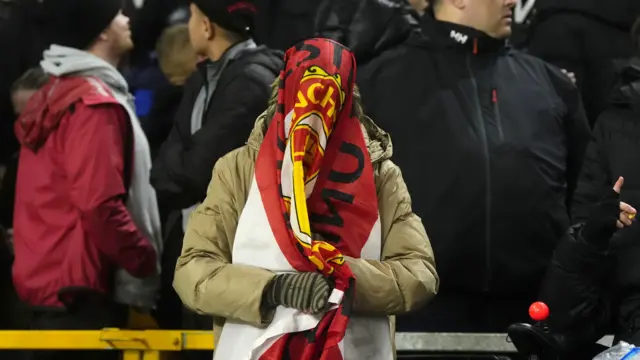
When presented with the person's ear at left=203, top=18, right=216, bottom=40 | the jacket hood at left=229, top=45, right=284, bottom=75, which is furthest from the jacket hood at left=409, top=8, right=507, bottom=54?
the person's ear at left=203, top=18, right=216, bottom=40

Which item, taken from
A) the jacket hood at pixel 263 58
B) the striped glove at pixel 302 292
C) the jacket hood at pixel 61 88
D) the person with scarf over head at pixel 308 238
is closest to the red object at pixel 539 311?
the person with scarf over head at pixel 308 238

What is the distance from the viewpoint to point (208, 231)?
235 cm

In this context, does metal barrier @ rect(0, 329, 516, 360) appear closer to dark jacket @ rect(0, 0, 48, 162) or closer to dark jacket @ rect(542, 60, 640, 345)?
dark jacket @ rect(542, 60, 640, 345)

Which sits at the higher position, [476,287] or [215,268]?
[215,268]

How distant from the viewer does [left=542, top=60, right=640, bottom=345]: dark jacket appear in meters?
2.59

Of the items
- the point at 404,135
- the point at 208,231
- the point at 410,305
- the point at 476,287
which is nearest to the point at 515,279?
the point at 476,287

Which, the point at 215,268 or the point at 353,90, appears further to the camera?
the point at 353,90

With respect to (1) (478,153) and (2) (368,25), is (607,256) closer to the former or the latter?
(1) (478,153)

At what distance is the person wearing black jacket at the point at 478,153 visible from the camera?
3266 mm

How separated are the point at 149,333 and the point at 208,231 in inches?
26.8

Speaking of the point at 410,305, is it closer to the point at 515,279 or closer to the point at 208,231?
the point at 208,231

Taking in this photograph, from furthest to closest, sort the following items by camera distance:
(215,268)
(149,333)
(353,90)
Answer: (149,333) < (353,90) < (215,268)

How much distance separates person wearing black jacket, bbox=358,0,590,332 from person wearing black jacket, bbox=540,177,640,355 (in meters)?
0.61

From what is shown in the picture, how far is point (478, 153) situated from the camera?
329 cm
